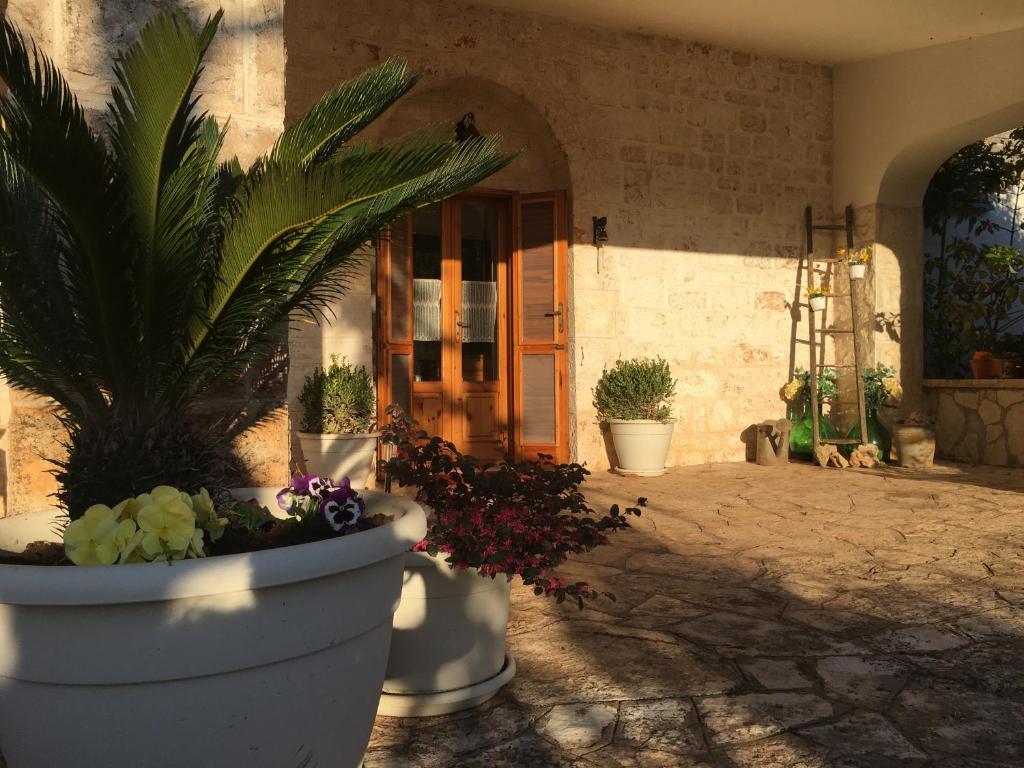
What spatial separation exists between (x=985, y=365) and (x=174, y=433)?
7109mm

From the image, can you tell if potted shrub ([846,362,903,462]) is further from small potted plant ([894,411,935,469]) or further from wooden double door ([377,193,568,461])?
wooden double door ([377,193,568,461])

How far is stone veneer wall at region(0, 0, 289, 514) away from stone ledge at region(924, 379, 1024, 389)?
6.19 meters

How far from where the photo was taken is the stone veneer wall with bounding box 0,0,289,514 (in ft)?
7.10

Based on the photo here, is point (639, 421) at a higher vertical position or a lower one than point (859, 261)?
lower

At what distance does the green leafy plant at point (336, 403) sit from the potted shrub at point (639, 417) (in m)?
1.96

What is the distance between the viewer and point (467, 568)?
2053 millimetres

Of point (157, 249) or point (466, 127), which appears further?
point (466, 127)

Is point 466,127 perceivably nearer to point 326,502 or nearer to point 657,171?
point 657,171

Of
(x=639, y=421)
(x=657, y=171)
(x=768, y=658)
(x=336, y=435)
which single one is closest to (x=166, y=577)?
(x=768, y=658)

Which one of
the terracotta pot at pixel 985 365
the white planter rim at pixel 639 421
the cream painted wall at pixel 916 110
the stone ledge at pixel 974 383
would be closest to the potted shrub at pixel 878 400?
the stone ledge at pixel 974 383

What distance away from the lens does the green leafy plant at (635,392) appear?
21.0ft

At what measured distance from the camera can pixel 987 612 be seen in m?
2.87

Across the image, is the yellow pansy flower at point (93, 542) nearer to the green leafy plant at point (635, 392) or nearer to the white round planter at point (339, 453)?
→ the white round planter at point (339, 453)

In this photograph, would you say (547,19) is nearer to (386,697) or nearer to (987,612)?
(987,612)
